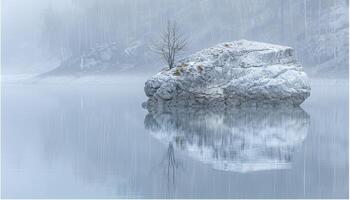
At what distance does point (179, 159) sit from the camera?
21891 mm

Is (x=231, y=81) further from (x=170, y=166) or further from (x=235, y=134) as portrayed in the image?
(x=170, y=166)

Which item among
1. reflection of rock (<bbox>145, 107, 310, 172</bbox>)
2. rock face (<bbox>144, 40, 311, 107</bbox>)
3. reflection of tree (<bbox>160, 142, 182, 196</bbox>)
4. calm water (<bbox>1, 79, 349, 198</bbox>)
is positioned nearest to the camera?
calm water (<bbox>1, 79, 349, 198</bbox>)

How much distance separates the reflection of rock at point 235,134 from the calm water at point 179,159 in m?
0.04

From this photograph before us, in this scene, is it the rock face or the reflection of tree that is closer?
the reflection of tree

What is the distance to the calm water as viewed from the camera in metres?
17.4

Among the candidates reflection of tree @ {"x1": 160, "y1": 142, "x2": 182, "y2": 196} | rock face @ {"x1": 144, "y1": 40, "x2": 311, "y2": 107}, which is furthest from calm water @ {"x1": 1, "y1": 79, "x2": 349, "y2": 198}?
rock face @ {"x1": 144, "y1": 40, "x2": 311, "y2": 107}

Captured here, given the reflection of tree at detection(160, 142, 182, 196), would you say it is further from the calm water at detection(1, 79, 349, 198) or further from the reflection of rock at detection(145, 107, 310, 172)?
the reflection of rock at detection(145, 107, 310, 172)

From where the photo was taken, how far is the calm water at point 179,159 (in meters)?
17.4

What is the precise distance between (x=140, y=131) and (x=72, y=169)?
1136 cm

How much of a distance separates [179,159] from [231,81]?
2751cm

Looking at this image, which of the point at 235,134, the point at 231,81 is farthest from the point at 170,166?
the point at 231,81

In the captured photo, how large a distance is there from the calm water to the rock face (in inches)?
446

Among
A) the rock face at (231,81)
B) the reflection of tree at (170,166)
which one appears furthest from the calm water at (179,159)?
the rock face at (231,81)

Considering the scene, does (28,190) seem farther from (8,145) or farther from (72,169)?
(8,145)
